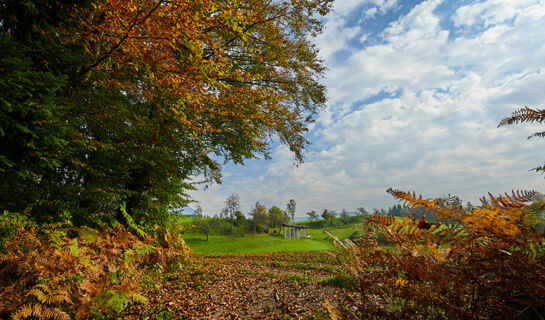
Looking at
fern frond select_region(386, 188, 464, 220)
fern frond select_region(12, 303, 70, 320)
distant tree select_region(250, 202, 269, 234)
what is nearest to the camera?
fern frond select_region(386, 188, 464, 220)

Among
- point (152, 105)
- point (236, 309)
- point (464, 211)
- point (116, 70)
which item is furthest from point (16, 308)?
point (152, 105)

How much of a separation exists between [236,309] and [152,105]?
782cm

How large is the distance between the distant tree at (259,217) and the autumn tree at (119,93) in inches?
1819

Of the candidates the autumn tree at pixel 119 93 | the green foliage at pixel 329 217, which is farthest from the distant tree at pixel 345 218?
the autumn tree at pixel 119 93

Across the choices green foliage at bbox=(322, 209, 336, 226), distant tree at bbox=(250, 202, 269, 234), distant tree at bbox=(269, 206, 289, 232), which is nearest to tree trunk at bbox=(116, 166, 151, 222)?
distant tree at bbox=(250, 202, 269, 234)

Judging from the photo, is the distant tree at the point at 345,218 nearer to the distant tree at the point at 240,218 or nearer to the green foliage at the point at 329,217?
the green foliage at the point at 329,217

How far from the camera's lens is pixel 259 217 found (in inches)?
2228

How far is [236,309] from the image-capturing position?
18.0 ft

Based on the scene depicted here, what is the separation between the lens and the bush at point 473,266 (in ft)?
3.39

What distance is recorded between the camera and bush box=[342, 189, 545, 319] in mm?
1034

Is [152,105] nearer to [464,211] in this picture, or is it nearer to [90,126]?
[90,126]

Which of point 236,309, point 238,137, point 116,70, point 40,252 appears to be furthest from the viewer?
point 238,137

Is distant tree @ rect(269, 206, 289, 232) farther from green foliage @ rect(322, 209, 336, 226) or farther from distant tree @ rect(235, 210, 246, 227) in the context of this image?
green foliage @ rect(322, 209, 336, 226)

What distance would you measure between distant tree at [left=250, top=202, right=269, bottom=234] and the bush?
181ft
